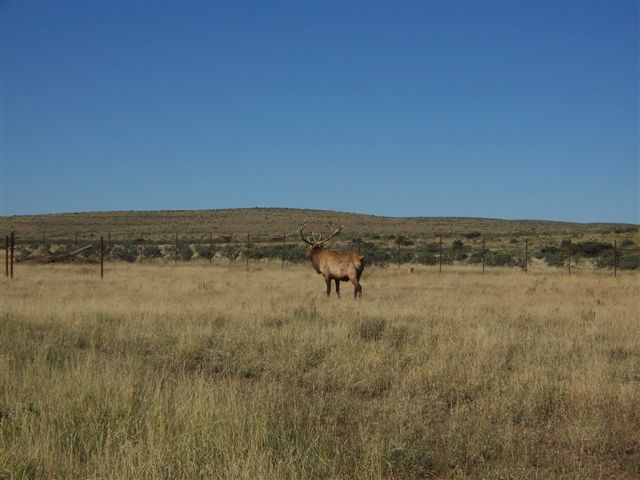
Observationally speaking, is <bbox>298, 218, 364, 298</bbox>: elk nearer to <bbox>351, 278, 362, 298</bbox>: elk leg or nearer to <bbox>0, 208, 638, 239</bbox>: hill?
<bbox>351, 278, 362, 298</bbox>: elk leg

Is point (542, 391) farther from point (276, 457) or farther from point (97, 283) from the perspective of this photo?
point (97, 283)

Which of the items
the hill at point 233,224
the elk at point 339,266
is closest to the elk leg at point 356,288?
the elk at point 339,266

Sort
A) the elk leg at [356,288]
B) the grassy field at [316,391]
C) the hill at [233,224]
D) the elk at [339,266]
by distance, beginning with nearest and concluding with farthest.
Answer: the grassy field at [316,391] < the elk leg at [356,288] < the elk at [339,266] < the hill at [233,224]

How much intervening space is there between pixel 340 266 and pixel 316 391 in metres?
11.9

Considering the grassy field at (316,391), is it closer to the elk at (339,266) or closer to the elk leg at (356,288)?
the elk leg at (356,288)

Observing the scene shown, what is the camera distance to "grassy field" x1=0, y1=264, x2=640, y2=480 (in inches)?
193

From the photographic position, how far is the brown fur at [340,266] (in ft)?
62.8

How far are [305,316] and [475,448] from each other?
8.40m

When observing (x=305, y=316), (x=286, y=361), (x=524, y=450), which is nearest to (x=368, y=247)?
(x=305, y=316)

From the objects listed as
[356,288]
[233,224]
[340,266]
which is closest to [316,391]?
[356,288]

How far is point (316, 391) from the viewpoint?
25.1ft

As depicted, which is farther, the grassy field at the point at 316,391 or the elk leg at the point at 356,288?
the elk leg at the point at 356,288

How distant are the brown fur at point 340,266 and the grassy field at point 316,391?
12.3 feet

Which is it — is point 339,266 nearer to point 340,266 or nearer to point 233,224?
point 340,266
